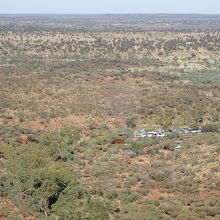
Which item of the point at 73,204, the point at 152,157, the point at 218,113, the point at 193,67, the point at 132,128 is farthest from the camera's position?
the point at 193,67

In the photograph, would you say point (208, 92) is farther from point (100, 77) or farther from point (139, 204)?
point (139, 204)

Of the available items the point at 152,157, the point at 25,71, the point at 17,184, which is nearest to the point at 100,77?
the point at 25,71

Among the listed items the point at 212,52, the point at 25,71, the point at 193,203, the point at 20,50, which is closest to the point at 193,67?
the point at 212,52

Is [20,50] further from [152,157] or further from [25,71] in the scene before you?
[152,157]

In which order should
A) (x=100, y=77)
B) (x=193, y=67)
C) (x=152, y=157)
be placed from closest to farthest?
(x=152, y=157) < (x=100, y=77) < (x=193, y=67)

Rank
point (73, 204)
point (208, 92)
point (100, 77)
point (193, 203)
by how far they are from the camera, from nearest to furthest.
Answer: point (73, 204)
point (193, 203)
point (208, 92)
point (100, 77)

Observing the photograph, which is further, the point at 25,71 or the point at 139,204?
the point at 25,71
